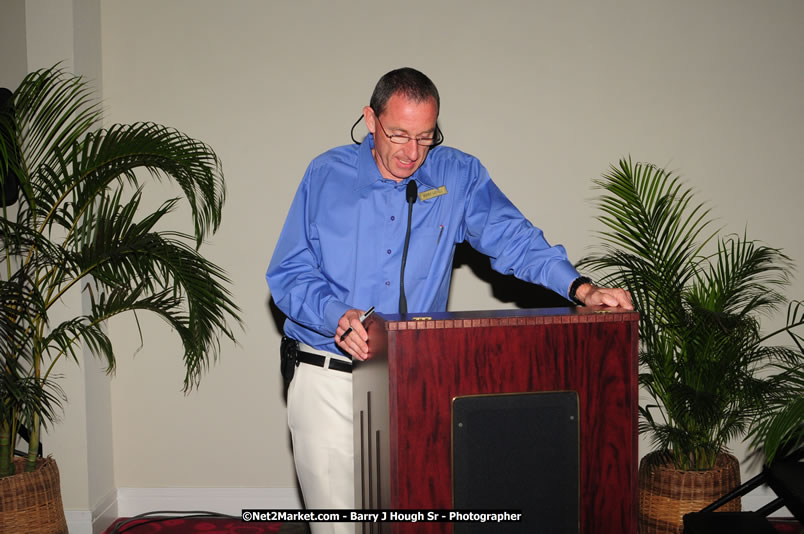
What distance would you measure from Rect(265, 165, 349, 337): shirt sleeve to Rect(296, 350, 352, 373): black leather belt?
0.60 feet

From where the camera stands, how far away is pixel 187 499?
13.8 feet

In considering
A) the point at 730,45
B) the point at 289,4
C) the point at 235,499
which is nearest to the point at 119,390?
the point at 235,499

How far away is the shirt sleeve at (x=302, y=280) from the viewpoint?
6.70ft

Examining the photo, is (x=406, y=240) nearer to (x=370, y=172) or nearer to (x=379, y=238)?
(x=379, y=238)

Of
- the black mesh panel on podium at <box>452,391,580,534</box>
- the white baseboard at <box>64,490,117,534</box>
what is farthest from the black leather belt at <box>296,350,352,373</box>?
the white baseboard at <box>64,490,117,534</box>

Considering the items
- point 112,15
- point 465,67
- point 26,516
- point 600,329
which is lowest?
point 26,516

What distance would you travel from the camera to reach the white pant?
223 centimetres

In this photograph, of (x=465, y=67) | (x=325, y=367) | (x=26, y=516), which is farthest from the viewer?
(x=465, y=67)

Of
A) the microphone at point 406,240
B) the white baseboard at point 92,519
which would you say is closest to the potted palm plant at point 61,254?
the white baseboard at point 92,519

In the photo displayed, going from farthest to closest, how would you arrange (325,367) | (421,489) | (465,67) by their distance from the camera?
1. (465,67)
2. (325,367)
3. (421,489)

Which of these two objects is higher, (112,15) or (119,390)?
(112,15)

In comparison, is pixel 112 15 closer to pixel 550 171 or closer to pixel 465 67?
pixel 465 67

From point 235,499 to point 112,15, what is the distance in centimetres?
281

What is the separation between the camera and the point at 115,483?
13.8ft
